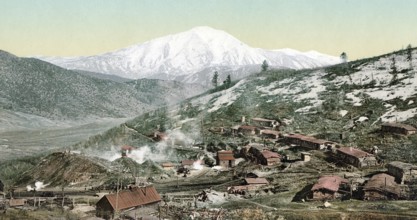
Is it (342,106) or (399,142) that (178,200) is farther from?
(342,106)

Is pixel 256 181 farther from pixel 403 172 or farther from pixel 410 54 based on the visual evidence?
pixel 410 54

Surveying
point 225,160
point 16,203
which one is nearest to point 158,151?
point 225,160

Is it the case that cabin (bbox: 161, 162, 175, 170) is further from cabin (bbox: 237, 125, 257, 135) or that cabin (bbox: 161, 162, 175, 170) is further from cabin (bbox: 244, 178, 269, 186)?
cabin (bbox: 237, 125, 257, 135)

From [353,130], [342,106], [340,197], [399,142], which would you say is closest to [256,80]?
[342,106]

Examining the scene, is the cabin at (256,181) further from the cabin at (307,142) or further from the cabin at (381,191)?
the cabin at (307,142)

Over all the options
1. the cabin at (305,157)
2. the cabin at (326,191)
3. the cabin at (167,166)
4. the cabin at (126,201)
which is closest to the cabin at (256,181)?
the cabin at (326,191)
